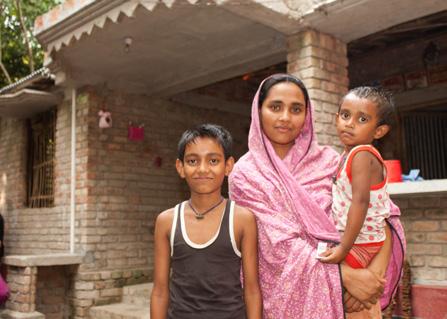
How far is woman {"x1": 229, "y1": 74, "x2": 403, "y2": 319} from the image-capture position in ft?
5.57

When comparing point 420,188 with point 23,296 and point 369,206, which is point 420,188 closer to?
point 369,206

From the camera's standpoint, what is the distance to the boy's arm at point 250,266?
175 centimetres

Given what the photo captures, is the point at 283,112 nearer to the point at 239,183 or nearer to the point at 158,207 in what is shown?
the point at 239,183

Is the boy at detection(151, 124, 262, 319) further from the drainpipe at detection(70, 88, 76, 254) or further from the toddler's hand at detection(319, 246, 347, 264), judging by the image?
the drainpipe at detection(70, 88, 76, 254)

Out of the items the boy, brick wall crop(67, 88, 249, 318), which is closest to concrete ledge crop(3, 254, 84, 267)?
brick wall crop(67, 88, 249, 318)

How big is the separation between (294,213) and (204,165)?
38 cm

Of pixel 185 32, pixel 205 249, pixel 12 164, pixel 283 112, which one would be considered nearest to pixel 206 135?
pixel 283 112

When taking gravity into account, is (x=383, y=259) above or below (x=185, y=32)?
below

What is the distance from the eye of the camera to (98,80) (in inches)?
250

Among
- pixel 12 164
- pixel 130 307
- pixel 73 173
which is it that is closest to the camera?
pixel 130 307

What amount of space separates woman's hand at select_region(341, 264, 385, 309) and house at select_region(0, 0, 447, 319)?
2314 mm

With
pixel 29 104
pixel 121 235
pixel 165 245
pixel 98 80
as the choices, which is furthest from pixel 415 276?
pixel 29 104

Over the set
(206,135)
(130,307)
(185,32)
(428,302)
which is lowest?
(130,307)

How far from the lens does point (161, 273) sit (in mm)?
1812
